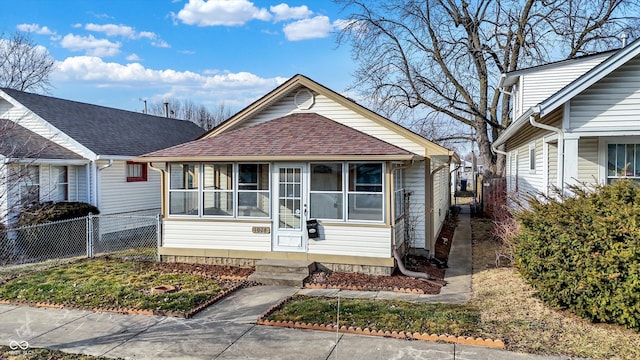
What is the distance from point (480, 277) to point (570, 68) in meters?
9.26

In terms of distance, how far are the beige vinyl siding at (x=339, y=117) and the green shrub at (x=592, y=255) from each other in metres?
4.41

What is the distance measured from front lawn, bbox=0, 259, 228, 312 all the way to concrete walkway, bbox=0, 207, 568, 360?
39cm

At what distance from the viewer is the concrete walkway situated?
543 centimetres

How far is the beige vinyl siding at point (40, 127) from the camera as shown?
47.5 ft

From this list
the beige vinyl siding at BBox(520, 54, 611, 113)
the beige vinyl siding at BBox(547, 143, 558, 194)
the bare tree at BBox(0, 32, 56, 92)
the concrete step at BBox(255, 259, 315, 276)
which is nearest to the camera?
the concrete step at BBox(255, 259, 315, 276)

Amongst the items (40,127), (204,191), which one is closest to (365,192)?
(204,191)

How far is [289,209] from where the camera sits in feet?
32.9

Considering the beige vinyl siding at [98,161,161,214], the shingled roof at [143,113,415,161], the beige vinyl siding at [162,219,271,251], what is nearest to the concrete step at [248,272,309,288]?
the beige vinyl siding at [162,219,271,251]

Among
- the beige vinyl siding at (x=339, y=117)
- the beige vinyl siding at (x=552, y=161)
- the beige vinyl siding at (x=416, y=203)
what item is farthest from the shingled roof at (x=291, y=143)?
the beige vinyl siding at (x=552, y=161)

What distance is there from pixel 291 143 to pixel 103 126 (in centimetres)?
1059

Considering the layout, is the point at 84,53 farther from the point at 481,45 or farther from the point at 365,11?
the point at 481,45

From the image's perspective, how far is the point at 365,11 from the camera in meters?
25.1

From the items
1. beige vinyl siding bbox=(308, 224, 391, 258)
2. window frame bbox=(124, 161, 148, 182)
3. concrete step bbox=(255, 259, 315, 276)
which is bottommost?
concrete step bbox=(255, 259, 315, 276)

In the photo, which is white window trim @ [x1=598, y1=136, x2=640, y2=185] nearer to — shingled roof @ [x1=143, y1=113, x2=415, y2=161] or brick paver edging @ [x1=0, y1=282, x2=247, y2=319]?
shingled roof @ [x1=143, y1=113, x2=415, y2=161]
